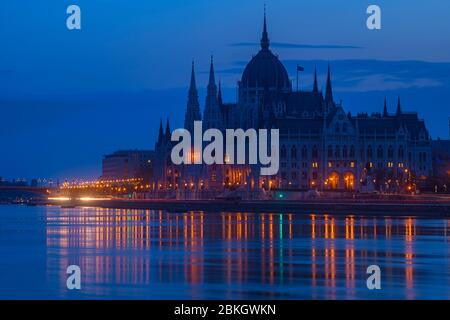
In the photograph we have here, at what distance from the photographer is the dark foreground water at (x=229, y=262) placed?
49406 mm

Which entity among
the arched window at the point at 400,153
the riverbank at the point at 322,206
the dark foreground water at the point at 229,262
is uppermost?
the arched window at the point at 400,153

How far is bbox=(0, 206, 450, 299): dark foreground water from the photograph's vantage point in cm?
4941

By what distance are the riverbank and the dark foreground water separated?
28192mm

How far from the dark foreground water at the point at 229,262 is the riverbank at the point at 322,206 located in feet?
92.5

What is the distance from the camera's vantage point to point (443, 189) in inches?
6683

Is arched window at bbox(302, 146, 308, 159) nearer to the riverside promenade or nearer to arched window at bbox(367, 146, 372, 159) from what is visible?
arched window at bbox(367, 146, 372, 159)

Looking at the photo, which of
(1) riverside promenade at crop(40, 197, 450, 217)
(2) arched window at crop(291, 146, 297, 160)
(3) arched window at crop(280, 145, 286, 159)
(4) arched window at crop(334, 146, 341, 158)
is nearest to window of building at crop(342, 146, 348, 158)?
(4) arched window at crop(334, 146, 341, 158)

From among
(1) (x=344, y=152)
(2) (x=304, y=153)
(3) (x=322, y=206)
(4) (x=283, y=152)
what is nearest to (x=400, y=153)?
(1) (x=344, y=152)

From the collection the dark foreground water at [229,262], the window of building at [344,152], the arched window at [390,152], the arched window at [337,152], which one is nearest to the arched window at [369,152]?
the arched window at [390,152]

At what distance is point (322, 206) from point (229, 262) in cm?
7992

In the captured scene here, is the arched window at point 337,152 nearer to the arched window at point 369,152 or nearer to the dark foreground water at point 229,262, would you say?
the arched window at point 369,152

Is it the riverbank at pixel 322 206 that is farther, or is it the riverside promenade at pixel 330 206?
the riverside promenade at pixel 330 206

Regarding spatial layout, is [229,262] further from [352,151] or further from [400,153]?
[400,153]
